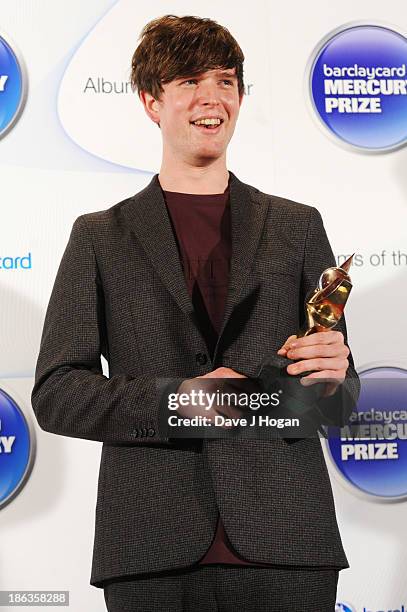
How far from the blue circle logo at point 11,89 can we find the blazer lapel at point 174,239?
2.14 ft

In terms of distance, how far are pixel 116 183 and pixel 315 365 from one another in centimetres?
119

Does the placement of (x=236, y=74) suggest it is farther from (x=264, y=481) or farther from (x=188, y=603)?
(x=188, y=603)

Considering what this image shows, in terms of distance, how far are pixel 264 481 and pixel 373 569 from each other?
37.6 inches

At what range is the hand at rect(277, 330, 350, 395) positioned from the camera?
3.79ft

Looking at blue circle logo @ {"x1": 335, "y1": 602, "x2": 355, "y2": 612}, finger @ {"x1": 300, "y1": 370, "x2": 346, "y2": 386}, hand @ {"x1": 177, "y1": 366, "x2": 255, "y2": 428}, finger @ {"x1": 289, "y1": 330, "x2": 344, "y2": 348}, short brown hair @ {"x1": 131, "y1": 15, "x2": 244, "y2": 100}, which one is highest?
short brown hair @ {"x1": 131, "y1": 15, "x2": 244, "y2": 100}

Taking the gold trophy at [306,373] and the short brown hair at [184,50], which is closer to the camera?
the gold trophy at [306,373]

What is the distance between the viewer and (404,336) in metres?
2.25

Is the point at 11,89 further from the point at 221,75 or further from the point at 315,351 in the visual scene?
the point at 315,351

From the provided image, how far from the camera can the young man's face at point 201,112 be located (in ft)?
5.57

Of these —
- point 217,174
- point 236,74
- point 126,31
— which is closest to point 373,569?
point 217,174

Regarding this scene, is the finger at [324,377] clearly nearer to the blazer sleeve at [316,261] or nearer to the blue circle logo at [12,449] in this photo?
the blazer sleeve at [316,261]

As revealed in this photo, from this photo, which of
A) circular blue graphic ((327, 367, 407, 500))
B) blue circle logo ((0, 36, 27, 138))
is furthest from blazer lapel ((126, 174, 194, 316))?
circular blue graphic ((327, 367, 407, 500))

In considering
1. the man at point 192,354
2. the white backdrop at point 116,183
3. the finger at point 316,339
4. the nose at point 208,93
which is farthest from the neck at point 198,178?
the finger at point 316,339

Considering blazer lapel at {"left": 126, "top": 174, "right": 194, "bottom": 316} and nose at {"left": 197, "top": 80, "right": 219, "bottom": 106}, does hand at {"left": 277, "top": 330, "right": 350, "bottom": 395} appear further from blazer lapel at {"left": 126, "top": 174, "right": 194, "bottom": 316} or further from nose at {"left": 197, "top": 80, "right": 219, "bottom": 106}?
nose at {"left": 197, "top": 80, "right": 219, "bottom": 106}
